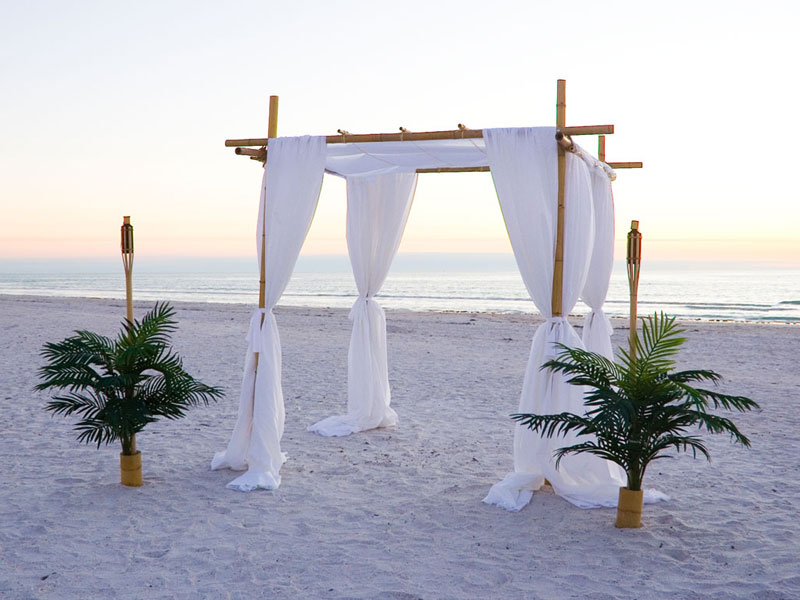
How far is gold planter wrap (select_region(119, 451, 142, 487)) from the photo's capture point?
354 cm

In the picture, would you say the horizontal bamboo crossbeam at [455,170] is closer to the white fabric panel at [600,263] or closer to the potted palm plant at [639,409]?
the white fabric panel at [600,263]

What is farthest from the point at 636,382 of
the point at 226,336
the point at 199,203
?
the point at 199,203

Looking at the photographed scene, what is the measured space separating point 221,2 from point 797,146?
999cm

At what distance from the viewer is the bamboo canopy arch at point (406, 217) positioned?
347 centimetres

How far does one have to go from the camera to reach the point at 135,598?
229 centimetres

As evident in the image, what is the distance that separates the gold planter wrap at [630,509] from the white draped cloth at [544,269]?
354 millimetres

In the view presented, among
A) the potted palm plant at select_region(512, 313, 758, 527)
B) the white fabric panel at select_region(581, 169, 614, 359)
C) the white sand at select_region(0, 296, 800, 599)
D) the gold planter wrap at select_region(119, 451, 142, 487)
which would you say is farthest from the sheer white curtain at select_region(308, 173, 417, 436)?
the potted palm plant at select_region(512, 313, 758, 527)

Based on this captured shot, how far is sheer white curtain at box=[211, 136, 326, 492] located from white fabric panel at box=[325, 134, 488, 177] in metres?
0.32

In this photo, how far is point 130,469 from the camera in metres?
3.54

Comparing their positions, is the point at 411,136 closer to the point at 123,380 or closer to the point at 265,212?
the point at 265,212

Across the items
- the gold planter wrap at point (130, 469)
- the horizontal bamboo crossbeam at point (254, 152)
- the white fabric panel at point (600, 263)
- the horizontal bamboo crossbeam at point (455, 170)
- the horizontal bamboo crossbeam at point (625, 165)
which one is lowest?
the gold planter wrap at point (130, 469)

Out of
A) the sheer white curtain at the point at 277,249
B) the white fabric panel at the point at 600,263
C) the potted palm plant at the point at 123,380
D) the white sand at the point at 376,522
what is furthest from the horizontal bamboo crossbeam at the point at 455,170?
the potted palm plant at the point at 123,380

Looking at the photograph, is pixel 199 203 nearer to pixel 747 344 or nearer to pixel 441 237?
pixel 747 344

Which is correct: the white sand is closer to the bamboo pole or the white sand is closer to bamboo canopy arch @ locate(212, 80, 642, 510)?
bamboo canopy arch @ locate(212, 80, 642, 510)
